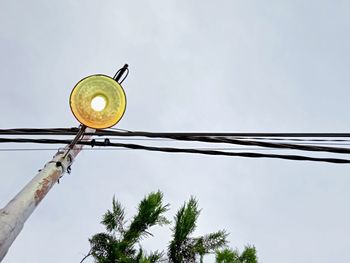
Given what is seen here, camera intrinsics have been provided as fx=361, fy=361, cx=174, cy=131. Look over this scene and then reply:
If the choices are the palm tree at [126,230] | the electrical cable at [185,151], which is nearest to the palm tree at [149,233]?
the palm tree at [126,230]

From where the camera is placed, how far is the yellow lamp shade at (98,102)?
2395 mm

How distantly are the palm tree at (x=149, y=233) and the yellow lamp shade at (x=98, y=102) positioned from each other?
24.4 feet

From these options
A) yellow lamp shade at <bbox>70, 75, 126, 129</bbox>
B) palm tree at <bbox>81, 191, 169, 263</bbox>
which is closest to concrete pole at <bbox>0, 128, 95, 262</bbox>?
yellow lamp shade at <bbox>70, 75, 126, 129</bbox>

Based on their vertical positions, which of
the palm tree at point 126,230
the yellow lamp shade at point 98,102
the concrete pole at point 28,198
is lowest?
the concrete pole at point 28,198

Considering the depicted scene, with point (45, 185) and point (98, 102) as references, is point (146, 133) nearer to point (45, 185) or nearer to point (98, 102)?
point (98, 102)

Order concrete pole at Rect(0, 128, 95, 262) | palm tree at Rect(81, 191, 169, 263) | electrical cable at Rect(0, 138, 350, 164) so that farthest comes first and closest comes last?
palm tree at Rect(81, 191, 169, 263)
electrical cable at Rect(0, 138, 350, 164)
concrete pole at Rect(0, 128, 95, 262)

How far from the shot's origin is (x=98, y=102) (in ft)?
7.94

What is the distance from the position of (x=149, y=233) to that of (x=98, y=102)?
825cm

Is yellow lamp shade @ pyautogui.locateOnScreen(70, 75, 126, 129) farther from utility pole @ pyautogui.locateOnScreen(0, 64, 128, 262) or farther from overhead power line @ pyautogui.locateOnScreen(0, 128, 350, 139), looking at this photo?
overhead power line @ pyautogui.locateOnScreen(0, 128, 350, 139)

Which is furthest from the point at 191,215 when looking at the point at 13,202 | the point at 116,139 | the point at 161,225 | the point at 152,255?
the point at 13,202

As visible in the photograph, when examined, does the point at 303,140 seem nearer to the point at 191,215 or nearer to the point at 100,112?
the point at 100,112

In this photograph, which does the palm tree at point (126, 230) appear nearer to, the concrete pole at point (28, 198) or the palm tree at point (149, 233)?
the palm tree at point (149, 233)

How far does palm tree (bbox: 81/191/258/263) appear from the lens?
31.0ft

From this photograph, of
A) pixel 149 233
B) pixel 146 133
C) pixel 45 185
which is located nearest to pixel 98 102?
pixel 146 133
